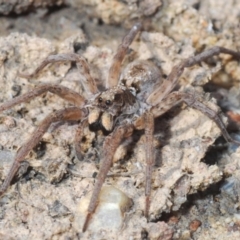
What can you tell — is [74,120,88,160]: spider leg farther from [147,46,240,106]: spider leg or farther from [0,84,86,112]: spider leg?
[147,46,240,106]: spider leg

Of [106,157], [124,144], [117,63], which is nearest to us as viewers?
[106,157]

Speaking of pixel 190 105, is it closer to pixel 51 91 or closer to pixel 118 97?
pixel 118 97

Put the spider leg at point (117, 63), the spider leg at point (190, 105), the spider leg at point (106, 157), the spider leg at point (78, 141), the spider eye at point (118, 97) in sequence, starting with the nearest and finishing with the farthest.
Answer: the spider leg at point (106, 157) → the spider leg at point (78, 141) → the spider leg at point (190, 105) → the spider eye at point (118, 97) → the spider leg at point (117, 63)

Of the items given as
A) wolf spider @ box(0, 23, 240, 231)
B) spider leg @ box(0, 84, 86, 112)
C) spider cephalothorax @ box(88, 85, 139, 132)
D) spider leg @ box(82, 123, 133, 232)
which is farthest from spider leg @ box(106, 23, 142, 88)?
spider leg @ box(82, 123, 133, 232)

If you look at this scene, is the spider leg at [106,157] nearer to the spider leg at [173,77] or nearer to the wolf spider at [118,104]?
the wolf spider at [118,104]

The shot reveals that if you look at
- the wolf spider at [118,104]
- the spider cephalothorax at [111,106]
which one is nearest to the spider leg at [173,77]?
the wolf spider at [118,104]

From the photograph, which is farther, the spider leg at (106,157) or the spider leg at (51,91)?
the spider leg at (51,91)

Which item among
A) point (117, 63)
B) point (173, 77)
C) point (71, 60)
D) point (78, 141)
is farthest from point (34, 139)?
point (173, 77)
